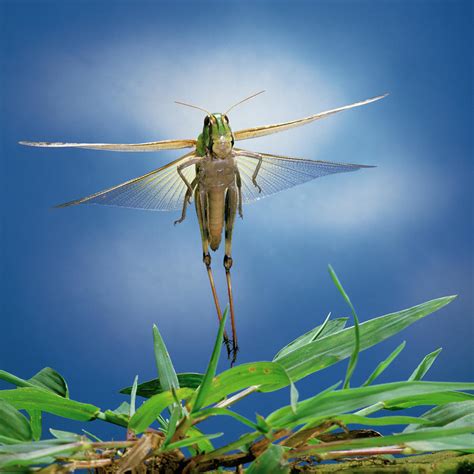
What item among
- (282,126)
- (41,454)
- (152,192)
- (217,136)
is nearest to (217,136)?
(217,136)

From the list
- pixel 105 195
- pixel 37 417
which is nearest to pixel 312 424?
pixel 37 417

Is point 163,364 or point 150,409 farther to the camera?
point 163,364

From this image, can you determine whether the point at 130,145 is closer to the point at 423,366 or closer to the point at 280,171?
the point at 280,171

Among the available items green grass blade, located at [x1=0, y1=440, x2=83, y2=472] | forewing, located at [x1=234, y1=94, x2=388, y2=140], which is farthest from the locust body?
green grass blade, located at [x1=0, y1=440, x2=83, y2=472]

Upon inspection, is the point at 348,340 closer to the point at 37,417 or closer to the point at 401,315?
the point at 401,315

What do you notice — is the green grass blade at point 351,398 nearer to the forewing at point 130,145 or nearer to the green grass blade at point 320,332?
the green grass blade at point 320,332
